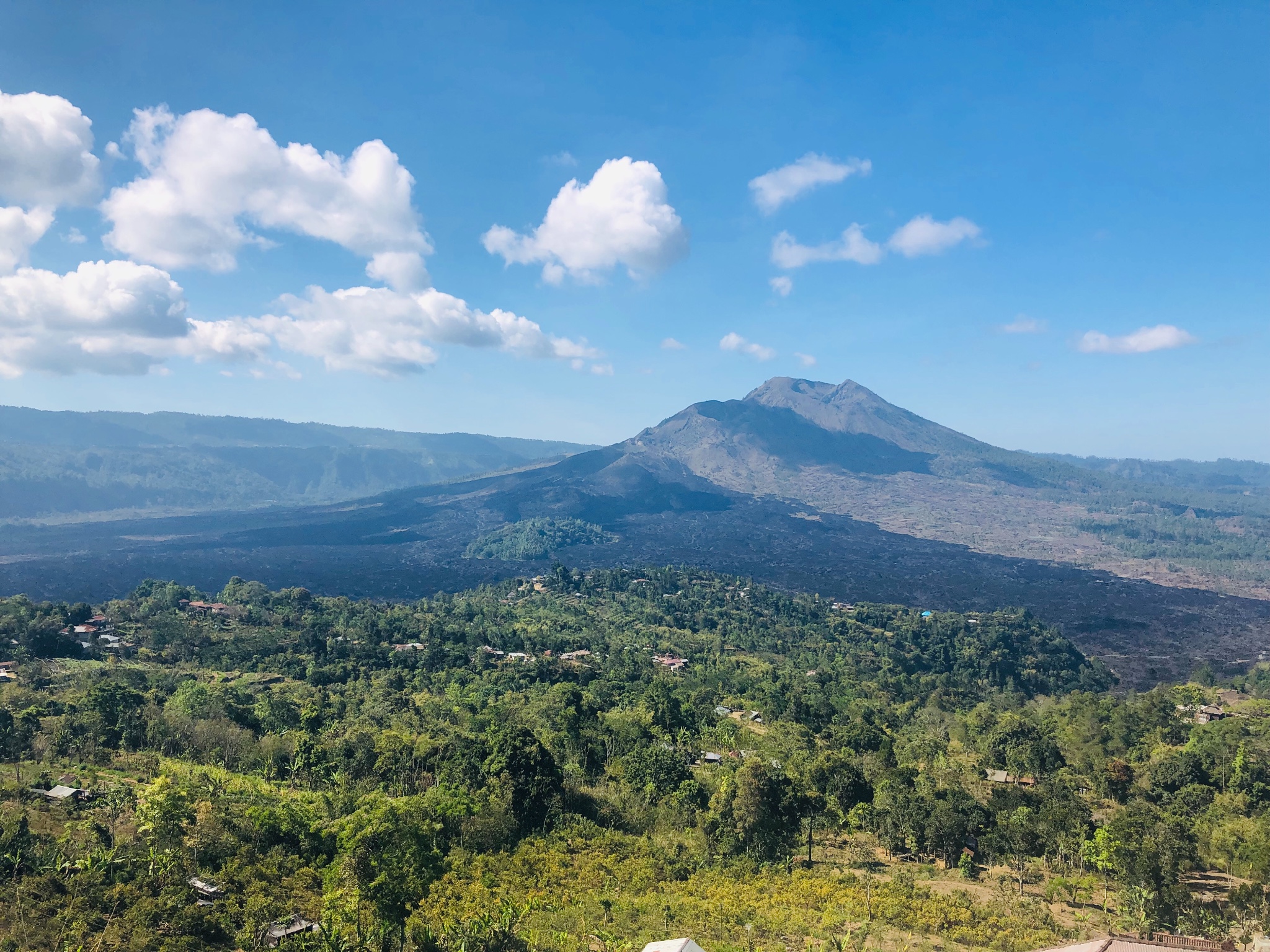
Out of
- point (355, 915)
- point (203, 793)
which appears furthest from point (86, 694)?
point (355, 915)

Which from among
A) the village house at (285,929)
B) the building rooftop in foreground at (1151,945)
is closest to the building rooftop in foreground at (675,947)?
the village house at (285,929)

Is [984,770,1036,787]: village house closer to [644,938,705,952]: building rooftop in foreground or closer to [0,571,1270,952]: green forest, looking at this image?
[0,571,1270,952]: green forest

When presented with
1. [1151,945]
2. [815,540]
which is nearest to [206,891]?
[1151,945]

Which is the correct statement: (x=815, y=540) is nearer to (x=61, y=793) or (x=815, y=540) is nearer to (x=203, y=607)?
(x=203, y=607)

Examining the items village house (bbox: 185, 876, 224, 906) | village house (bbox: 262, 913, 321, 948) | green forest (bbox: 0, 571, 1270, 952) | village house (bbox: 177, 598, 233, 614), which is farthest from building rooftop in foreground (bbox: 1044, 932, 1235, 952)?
village house (bbox: 177, 598, 233, 614)

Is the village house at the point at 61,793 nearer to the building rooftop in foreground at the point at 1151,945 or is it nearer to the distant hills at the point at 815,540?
the building rooftop in foreground at the point at 1151,945

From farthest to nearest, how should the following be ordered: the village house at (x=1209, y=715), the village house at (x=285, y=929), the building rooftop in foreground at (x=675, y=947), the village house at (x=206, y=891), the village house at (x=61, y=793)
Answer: the village house at (x=1209, y=715) → the village house at (x=61, y=793) → the village house at (x=206, y=891) → the village house at (x=285, y=929) → the building rooftop in foreground at (x=675, y=947)

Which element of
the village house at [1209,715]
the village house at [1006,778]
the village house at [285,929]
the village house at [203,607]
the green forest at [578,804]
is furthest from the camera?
the village house at [203,607]
